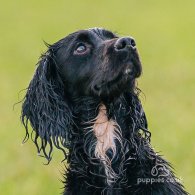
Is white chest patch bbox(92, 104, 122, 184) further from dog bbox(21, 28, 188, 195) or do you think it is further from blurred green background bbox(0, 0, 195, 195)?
blurred green background bbox(0, 0, 195, 195)

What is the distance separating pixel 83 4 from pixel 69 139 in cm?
3206

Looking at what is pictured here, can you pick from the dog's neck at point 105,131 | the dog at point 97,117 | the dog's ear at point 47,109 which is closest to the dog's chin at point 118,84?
the dog at point 97,117

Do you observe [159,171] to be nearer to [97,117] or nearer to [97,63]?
[97,117]

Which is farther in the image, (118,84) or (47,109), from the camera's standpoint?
(47,109)

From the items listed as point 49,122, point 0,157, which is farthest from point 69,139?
point 0,157

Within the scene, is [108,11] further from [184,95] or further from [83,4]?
[184,95]

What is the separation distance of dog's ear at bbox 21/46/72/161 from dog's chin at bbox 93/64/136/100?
19.1 inches

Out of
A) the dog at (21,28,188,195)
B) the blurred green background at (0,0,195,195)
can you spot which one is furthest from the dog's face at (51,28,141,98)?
the blurred green background at (0,0,195,195)

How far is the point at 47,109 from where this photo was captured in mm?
7953

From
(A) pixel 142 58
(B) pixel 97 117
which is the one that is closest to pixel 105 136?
(B) pixel 97 117

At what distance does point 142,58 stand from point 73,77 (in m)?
14.5

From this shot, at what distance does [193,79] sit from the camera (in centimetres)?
1816

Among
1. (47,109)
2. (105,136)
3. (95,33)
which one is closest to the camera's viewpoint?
(105,136)

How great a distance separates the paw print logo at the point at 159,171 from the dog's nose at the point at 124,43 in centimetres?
112
